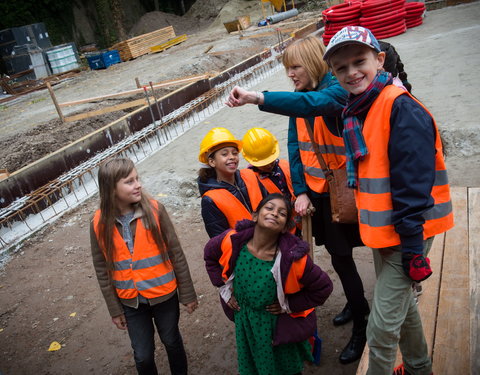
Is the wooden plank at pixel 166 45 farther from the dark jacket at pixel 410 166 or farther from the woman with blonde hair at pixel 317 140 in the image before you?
the dark jacket at pixel 410 166

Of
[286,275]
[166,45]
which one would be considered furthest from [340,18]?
[286,275]

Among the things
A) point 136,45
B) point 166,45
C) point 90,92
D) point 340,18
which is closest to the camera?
point 340,18

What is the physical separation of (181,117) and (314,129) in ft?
25.3

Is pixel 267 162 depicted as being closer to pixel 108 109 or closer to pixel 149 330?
pixel 149 330

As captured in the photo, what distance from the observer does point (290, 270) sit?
6.97 feet

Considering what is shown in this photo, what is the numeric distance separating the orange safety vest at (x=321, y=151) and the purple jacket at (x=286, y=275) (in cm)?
46

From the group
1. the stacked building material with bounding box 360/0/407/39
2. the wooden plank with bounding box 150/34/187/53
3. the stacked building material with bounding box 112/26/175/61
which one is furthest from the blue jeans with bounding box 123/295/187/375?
the wooden plank with bounding box 150/34/187/53

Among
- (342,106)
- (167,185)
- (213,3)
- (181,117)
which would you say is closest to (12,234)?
(167,185)

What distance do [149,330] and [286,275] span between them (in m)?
1.10

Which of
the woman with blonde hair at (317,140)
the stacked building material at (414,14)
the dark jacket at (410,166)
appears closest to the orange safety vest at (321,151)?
the woman with blonde hair at (317,140)

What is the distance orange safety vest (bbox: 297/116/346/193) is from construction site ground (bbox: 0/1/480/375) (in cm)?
101

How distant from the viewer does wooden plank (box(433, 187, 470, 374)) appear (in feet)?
6.72

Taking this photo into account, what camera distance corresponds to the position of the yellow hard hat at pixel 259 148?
8.99 ft

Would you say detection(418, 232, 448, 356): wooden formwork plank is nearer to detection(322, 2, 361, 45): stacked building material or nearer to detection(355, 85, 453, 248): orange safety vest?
detection(355, 85, 453, 248): orange safety vest
